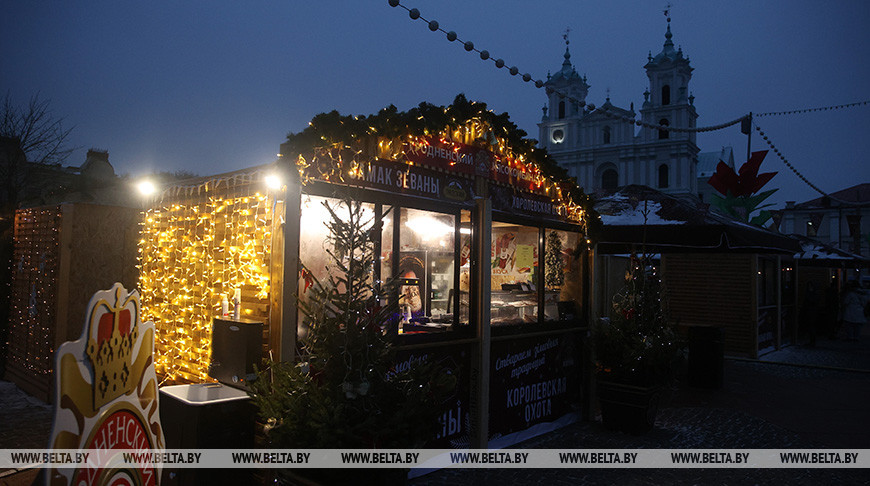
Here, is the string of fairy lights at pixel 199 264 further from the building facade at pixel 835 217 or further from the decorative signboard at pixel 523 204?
the building facade at pixel 835 217

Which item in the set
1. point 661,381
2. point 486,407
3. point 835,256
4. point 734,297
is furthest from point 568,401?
point 835,256

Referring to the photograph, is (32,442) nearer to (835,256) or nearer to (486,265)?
(486,265)

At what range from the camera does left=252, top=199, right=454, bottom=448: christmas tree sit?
323cm

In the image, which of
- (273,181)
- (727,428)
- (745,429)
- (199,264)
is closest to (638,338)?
(727,428)

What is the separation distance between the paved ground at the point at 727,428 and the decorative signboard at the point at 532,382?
0.93 ft

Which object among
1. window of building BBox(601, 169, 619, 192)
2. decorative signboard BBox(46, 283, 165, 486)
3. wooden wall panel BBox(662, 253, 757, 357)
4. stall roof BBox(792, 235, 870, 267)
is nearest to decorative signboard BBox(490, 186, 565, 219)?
decorative signboard BBox(46, 283, 165, 486)

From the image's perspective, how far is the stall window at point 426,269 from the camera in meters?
5.25

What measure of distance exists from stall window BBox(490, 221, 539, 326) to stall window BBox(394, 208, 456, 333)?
0.84 metres

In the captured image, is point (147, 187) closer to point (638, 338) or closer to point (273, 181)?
point (273, 181)

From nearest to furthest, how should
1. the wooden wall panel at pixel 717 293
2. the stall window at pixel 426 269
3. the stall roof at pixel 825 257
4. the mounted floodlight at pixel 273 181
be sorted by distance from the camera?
1. the mounted floodlight at pixel 273 181
2. the stall window at pixel 426 269
3. the wooden wall panel at pixel 717 293
4. the stall roof at pixel 825 257

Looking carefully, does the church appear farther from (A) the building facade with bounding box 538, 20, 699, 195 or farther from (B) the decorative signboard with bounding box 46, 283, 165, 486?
(B) the decorative signboard with bounding box 46, 283, 165, 486

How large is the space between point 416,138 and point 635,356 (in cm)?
358

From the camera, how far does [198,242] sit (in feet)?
17.3

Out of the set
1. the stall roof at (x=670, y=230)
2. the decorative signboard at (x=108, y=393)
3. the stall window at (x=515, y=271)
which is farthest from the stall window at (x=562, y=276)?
the decorative signboard at (x=108, y=393)
